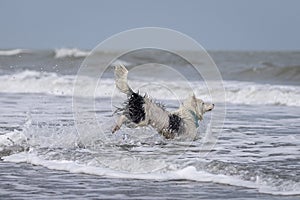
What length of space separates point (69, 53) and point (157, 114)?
39508 mm

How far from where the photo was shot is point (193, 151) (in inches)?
351

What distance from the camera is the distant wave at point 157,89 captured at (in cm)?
1880

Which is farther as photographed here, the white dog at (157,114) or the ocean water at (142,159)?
the white dog at (157,114)

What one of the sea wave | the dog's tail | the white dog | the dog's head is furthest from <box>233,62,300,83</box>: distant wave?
the sea wave

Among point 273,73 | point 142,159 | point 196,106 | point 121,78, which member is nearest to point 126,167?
point 142,159

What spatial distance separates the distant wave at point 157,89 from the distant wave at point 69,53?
18015 millimetres

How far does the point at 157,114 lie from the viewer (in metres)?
9.20

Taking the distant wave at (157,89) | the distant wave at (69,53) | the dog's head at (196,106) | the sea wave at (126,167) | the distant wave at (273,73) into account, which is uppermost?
the distant wave at (69,53)

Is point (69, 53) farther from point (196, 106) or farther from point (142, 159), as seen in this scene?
point (142, 159)

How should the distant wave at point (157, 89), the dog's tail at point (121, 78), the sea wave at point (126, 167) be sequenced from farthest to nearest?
the distant wave at point (157, 89) < the dog's tail at point (121, 78) < the sea wave at point (126, 167)

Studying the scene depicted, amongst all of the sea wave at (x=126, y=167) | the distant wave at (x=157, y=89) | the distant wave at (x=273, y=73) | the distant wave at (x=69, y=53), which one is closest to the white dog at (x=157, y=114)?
the sea wave at (x=126, y=167)

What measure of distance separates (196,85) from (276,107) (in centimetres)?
512

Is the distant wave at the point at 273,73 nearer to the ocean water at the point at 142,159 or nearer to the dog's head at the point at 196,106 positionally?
the ocean water at the point at 142,159

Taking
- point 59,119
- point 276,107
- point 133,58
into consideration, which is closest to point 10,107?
point 59,119
